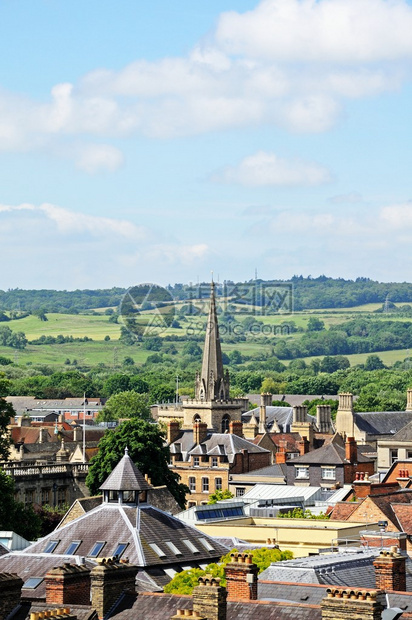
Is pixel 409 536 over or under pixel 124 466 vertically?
under

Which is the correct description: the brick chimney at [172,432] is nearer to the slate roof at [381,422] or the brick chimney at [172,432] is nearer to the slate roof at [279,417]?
the slate roof at [279,417]

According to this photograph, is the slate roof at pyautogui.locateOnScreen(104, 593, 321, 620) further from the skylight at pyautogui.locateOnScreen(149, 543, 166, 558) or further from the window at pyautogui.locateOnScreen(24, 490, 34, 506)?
the window at pyautogui.locateOnScreen(24, 490, 34, 506)

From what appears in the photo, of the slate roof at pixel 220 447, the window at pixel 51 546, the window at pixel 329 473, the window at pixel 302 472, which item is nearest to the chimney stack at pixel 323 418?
the slate roof at pixel 220 447

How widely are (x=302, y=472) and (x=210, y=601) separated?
69170mm

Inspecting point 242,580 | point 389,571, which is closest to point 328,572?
point 389,571

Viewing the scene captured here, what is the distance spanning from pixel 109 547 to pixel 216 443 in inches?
2589

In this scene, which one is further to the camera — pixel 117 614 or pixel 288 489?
pixel 288 489

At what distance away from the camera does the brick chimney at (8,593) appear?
30.5 m

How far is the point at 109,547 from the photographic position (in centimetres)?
4762

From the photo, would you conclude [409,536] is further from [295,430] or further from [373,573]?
[295,430]

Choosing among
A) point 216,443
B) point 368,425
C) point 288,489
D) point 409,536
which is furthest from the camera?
point 368,425

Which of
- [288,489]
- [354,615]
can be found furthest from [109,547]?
[288,489]

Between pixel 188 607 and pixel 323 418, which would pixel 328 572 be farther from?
pixel 323 418

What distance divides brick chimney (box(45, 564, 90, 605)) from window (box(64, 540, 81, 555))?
52.9 ft
